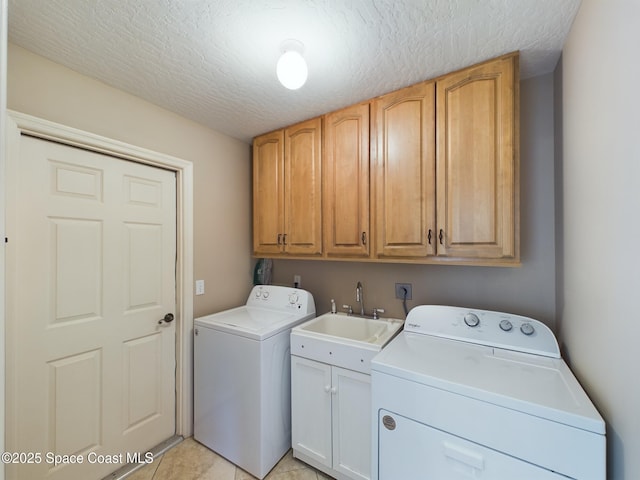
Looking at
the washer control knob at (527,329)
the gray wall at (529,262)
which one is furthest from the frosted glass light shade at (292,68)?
the washer control knob at (527,329)

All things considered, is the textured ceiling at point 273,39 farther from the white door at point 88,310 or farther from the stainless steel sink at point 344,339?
the stainless steel sink at point 344,339

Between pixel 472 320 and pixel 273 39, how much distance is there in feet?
5.76

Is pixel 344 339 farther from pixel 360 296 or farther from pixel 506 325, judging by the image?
pixel 506 325

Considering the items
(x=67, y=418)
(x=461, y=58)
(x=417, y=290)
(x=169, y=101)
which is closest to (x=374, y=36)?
(x=461, y=58)

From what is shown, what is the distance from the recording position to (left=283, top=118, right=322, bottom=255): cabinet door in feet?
6.69

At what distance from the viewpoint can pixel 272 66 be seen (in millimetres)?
1490

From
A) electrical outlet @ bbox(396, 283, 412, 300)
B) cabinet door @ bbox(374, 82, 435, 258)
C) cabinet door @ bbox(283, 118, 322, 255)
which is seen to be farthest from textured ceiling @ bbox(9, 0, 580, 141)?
electrical outlet @ bbox(396, 283, 412, 300)

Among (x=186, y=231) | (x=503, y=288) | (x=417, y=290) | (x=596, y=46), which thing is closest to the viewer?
(x=596, y=46)

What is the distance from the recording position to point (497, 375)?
3.88 feet

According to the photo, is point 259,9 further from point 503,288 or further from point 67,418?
point 67,418

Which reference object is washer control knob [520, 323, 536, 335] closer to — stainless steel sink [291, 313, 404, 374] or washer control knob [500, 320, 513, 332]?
washer control knob [500, 320, 513, 332]


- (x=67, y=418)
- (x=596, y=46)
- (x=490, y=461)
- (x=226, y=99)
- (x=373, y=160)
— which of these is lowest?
(x=67, y=418)

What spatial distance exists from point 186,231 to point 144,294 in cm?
50

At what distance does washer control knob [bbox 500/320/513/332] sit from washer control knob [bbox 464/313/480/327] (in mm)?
110
